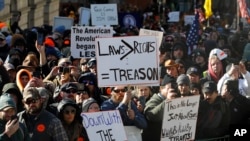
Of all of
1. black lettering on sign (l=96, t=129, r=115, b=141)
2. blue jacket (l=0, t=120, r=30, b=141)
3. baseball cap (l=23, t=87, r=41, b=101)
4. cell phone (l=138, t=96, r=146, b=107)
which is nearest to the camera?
blue jacket (l=0, t=120, r=30, b=141)

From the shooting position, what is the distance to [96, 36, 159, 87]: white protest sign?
10.2 m

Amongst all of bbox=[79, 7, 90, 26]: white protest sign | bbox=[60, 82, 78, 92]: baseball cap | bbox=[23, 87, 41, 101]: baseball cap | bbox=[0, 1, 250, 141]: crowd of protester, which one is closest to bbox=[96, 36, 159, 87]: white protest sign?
bbox=[0, 1, 250, 141]: crowd of protester

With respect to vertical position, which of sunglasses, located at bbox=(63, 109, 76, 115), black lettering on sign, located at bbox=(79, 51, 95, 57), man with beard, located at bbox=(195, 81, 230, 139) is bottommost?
Answer: man with beard, located at bbox=(195, 81, 230, 139)

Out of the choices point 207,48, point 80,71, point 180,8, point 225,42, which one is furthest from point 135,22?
point 180,8

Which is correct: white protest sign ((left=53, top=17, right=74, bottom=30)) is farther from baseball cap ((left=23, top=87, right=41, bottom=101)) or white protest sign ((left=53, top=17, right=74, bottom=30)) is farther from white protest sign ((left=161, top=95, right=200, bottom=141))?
baseball cap ((left=23, top=87, right=41, bottom=101))

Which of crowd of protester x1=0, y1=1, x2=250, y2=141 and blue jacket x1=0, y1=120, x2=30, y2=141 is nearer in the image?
blue jacket x1=0, y1=120, x2=30, y2=141

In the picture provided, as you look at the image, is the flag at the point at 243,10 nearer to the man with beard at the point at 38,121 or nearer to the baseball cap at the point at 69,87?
the baseball cap at the point at 69,87

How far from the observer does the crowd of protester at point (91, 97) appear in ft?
29.6

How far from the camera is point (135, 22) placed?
2673 cm

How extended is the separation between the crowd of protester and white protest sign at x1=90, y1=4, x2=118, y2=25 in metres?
4.72

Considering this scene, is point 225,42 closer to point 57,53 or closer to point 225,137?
point 57,53

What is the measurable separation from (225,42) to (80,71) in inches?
366

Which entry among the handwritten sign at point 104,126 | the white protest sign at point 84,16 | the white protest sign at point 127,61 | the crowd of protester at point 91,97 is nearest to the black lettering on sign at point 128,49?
the white protest sign at point 127,61

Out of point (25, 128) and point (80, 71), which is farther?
point (80, 71)
